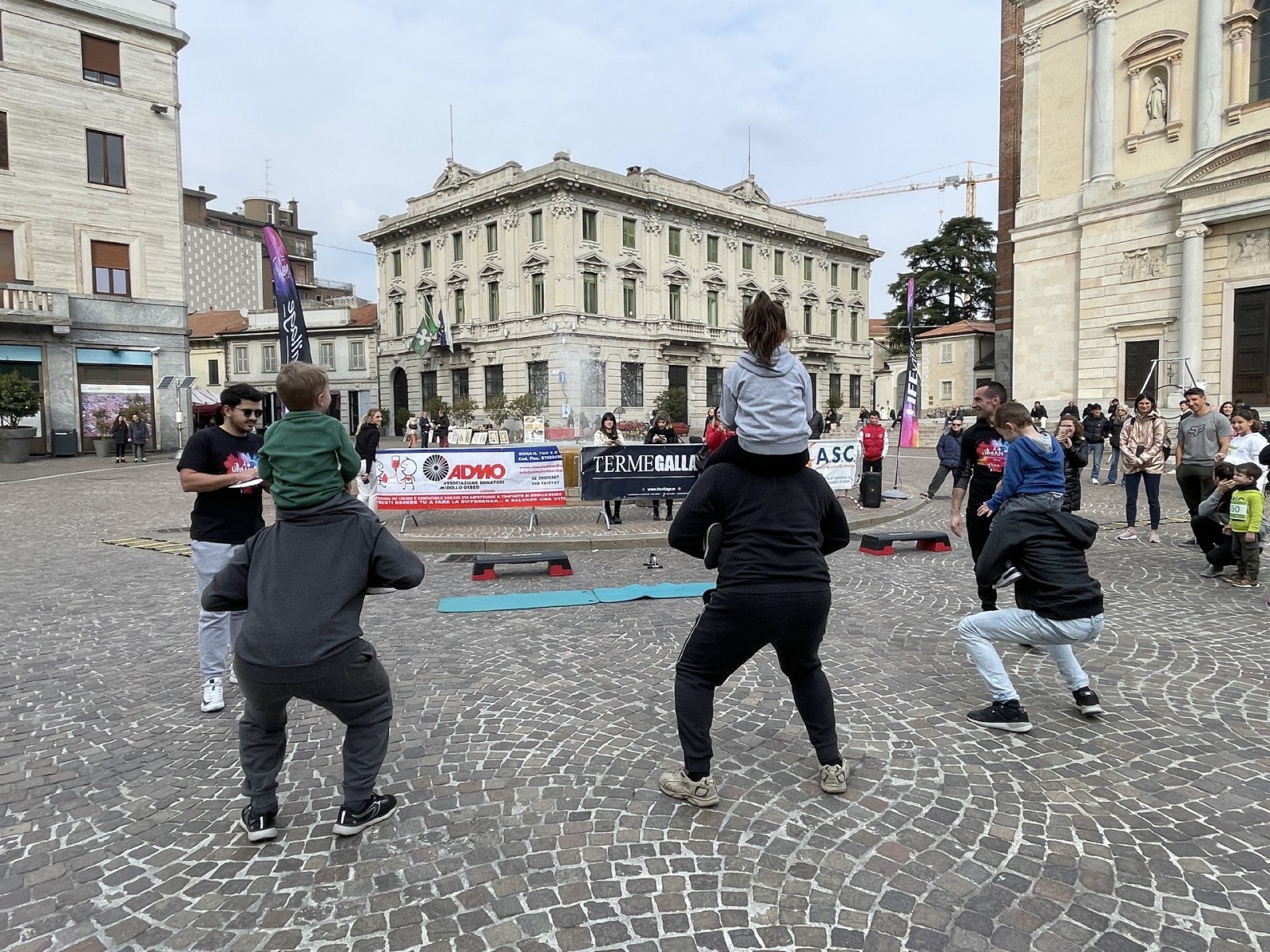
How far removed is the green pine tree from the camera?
57.0 metres

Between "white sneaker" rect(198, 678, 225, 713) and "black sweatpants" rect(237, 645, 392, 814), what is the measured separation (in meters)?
1.64

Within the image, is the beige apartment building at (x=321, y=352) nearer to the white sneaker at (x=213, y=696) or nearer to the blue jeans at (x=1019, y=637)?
the white sneaker at (x=213, y=696)

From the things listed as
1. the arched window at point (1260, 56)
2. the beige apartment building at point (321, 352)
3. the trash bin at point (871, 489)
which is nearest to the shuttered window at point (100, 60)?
the beige apartment building at point (321, 352)

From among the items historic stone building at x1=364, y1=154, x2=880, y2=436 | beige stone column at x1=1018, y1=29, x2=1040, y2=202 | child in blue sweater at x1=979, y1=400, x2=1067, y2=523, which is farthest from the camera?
historic stone building at x1=364, y1=154, x2=880, y2=436

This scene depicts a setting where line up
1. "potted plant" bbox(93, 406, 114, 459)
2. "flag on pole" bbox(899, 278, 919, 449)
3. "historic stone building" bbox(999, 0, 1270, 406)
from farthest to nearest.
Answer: "potted plant" bbox(93, 406, 114, 459)
"historic stone building" bbox(999, 0, 1270, 406)
"flag on pole" bbox(899, 278, 919, 449)

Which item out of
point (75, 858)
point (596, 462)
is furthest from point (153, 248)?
point (75, 858)

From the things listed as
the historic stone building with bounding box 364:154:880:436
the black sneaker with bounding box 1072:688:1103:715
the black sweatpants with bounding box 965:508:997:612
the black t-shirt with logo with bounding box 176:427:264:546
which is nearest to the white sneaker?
the black t-shirt with logo with bounding box 176:427:264:546

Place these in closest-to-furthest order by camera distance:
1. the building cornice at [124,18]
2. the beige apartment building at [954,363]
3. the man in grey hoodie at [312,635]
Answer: the man in grey hoodie at [312,635], the building cornice at [124,18], the beige apartment building at [954,363]

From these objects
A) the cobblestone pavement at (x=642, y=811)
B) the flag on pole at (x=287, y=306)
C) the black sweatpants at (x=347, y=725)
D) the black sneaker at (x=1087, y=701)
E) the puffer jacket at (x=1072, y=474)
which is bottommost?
the cobblestone pavement at (x=642, y=811)

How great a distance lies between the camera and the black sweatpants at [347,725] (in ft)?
9.73

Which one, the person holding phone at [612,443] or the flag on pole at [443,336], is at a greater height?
the flag on pole at [443,336]

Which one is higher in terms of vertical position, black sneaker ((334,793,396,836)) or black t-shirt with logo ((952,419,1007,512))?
black t-shirt with logo ((952,419,1007,512))

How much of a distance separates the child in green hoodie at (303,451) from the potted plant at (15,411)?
95.9 ft

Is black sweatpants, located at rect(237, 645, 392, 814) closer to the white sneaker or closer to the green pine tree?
the white sneaker
